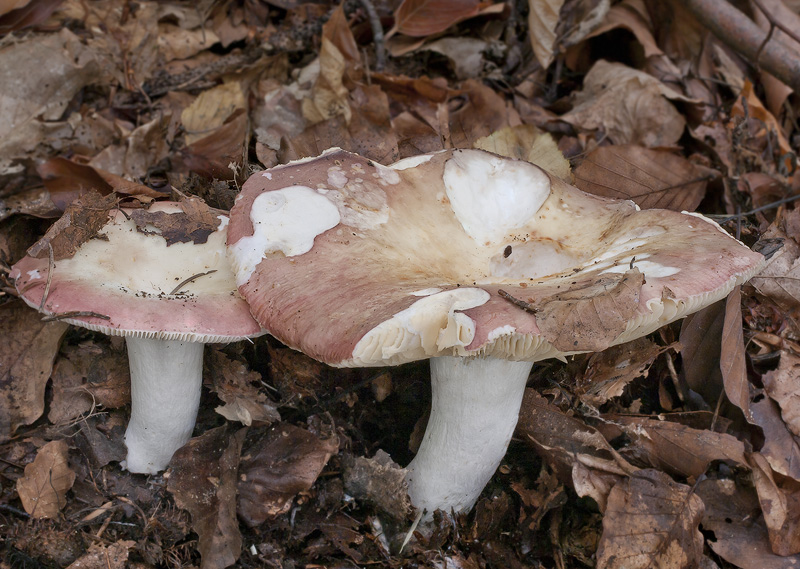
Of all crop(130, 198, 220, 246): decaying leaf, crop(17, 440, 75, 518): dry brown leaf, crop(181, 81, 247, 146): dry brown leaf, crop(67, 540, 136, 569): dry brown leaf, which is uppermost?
crop(130, 198, 220, 246): decaying leaf

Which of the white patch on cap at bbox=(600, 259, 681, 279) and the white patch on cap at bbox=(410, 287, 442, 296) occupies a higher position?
the white patch on cap at bbox=(600, 259, 681, 279)

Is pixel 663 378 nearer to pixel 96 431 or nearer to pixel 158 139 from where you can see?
pixel 96 431

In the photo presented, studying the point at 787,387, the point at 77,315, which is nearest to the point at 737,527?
the point at 787,387

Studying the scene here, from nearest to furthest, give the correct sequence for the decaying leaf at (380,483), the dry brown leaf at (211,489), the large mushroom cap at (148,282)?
the large mushroom cap at (148,282) < the dry brown leaf at (211,489) < the decaying leaf at (380,483)

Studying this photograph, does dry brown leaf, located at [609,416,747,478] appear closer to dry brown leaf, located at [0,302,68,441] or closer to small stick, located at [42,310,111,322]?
small stick, located at [42,310,111,322]

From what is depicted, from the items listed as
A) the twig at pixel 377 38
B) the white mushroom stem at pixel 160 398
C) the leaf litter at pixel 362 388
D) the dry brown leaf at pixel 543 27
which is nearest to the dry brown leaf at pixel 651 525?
the leaf litter at pixel 362 388

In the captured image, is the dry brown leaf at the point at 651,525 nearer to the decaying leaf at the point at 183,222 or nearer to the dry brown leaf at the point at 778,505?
the dry brown leaf at the point at 778,505

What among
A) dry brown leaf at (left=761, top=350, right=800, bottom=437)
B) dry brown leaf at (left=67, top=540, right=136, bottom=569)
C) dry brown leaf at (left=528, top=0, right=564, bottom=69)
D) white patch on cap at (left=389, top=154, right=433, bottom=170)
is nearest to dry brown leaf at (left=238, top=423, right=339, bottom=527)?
dry brown leaf at (left=67, top=540, right=136, bottom=569)

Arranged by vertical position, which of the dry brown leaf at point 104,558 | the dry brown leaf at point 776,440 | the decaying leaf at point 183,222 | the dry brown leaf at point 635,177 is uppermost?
the decaying leaf at point 183,222

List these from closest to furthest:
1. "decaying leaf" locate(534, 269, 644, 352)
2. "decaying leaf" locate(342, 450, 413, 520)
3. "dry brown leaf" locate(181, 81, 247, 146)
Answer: "decaying leaf" locate(534, 269, 644, 352)
"decaying leaf" locate(342, 450, 413, 520)
"dry brown leaf" locate(181, 81, 247, 146)
